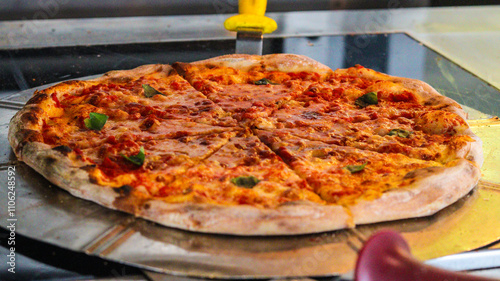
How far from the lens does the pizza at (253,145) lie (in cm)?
215

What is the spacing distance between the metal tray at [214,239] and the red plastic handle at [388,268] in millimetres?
456

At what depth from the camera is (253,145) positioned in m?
2.74

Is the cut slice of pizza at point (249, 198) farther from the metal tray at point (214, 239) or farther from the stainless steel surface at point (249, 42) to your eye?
the stainless steel surface at point (249, 42)

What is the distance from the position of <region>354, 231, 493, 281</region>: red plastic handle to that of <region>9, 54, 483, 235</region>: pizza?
0.66 metres

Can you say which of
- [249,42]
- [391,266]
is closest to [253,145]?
[391,266]

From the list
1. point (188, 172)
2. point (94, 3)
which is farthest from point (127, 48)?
point (188, 172)

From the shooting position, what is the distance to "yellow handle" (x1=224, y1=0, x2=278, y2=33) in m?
4.08

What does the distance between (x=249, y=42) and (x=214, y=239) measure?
7.67ft

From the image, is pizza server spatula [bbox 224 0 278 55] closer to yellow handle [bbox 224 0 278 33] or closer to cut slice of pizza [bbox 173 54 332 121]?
yellow handle [bbox 224 0 278 33]

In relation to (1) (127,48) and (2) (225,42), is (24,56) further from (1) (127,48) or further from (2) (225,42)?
(2) (225,42)

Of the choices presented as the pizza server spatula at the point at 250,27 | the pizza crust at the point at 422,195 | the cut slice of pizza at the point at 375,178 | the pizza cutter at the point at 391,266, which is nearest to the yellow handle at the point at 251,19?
the pizza server spatula at the point at 250,27

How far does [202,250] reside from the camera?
1952 millimetres

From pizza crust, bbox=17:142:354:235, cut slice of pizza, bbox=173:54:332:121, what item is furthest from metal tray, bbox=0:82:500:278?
cut slice of pizza, bbox=173:54:332:121

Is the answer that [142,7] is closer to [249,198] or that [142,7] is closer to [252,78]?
[252,78]
